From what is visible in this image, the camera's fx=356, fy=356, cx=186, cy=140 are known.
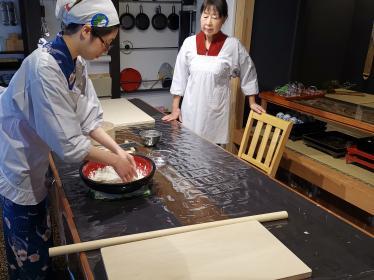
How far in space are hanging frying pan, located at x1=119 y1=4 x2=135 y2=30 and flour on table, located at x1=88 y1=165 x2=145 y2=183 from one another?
3.00 m

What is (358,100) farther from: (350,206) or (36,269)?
(36,269)

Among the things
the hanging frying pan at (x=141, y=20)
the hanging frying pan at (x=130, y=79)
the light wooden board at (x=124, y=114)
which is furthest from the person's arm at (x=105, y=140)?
the hanging frying pan at (x=141, y=20)

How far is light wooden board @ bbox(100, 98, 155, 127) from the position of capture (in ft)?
7.27

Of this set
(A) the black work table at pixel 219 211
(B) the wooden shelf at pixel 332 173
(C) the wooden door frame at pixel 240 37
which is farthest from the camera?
(C) the wooden door frame at pixel 240 37

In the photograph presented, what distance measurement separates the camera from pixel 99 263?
3.26ft

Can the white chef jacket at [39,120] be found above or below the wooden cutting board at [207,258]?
above

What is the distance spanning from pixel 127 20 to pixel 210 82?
2076mm

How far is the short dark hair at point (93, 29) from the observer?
1.17 meters

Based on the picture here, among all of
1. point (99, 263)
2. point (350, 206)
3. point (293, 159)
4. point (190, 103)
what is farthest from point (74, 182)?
point (350, 206)

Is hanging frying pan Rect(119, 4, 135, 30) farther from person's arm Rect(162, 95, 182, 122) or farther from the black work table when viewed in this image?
the black work table

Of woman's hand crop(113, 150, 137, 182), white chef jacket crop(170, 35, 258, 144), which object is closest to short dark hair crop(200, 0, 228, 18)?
white chef jacket crop(170, 35, 258, 144)

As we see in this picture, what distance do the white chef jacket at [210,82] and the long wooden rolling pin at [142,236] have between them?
1395 millimetres

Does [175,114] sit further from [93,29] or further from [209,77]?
[93,29]

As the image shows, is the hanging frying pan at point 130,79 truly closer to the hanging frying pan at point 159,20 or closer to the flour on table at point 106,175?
the hanging frying pan at point 159,20
